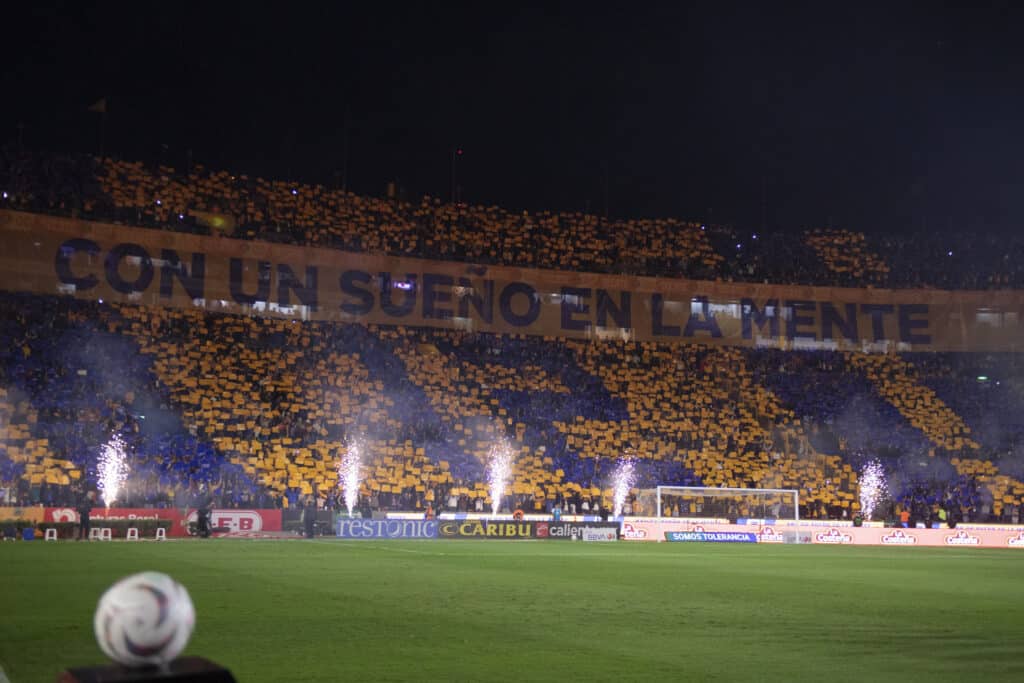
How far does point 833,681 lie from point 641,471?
4058 centimetres

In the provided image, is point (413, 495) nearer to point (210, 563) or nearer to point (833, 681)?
point (210, 563)

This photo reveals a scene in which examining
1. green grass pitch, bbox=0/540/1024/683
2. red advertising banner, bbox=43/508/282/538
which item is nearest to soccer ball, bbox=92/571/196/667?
green grass pitch, bbox=0/540/1024/683

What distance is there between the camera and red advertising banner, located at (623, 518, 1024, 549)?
43.2m

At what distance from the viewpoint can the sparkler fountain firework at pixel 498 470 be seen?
152 ft

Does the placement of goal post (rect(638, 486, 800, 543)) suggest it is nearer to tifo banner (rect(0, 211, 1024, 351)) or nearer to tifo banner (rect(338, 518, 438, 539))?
tifo banner (rect(338, 518, 438, 539))

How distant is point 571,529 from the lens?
42875 mm

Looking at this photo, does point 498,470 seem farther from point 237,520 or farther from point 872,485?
point 872,485

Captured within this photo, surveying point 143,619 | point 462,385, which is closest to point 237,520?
point 462,385

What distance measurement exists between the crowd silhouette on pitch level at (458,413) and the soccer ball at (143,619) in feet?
120

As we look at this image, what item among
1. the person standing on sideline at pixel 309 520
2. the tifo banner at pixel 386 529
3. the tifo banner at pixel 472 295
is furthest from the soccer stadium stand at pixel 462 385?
the tifo banner at pixel 386 529

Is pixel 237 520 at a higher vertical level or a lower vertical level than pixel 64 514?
lower

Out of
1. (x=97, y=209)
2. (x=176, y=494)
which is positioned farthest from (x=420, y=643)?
(x=97, y=209)

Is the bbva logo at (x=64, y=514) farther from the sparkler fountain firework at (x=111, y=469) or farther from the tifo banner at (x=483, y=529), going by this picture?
the tifo banner at (x=483, y=529)

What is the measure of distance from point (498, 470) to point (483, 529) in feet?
22.8
